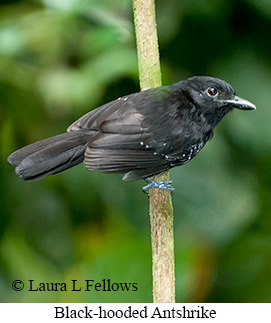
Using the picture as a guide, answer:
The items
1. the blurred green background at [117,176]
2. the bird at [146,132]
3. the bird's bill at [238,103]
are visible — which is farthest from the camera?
the blurred green background at [117,176]

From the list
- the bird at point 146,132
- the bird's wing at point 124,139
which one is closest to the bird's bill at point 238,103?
the bird at point 146,132

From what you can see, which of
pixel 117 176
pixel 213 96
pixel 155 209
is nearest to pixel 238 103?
pixel 213 96

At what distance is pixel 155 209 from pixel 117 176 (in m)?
0.73

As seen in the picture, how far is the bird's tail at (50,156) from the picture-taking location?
2.56 metres

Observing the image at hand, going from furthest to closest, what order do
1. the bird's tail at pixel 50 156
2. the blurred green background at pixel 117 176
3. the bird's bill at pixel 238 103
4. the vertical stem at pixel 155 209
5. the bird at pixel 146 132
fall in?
the blurred green background at pixel 117 176 → the bird's bill at pixel 238 103 → the bird at pixel 146 132 → the bird's tail at pixel 50 156 → the vertical stem at pixel 155 209

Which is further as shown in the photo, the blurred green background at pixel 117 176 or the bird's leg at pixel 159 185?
the blurred green background at pixel 117 176

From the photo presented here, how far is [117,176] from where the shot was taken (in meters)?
3.39

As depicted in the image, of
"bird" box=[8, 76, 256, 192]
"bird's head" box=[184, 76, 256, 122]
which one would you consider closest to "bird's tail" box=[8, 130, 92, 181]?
"bird" box=[8, 76, 256, 192]

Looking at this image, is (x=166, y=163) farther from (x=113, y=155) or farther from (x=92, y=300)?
(x=92, y=300)

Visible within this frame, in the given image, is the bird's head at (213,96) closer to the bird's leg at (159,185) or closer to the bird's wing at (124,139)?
the bird's wing at (124,139)

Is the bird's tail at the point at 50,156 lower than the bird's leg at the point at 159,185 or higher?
higher

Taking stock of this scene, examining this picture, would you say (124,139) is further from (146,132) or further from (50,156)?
(50,156)

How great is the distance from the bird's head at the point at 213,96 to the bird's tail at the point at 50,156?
1.59 ft
